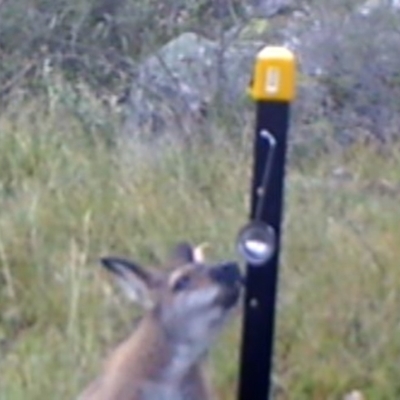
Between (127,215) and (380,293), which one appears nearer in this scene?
(380,293)

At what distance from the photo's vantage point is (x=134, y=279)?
6.35 metres

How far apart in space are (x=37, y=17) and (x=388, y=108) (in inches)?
100

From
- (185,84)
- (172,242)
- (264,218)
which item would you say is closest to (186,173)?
(172,242)

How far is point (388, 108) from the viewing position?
10.5 meters

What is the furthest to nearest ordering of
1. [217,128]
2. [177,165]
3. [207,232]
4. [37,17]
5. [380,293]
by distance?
[37,17]
[217,128]
[177,165]
[207,232]
[380,293]

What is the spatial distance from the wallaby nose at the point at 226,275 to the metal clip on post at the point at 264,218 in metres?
0.04

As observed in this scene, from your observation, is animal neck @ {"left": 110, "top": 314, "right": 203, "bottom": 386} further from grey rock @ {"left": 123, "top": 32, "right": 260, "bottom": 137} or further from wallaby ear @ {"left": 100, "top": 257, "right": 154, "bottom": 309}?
grey rock @ {"left": 123, "top": 32, "right": 260, "bottom": 137}

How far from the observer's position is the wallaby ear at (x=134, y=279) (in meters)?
6.28

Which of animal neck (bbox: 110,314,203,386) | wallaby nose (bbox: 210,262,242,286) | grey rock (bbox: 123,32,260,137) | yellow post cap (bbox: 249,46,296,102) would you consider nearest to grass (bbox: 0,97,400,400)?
grey rock (bbox: 123,32,260,137)

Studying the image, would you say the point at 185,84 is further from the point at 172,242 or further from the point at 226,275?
the point at 226,275

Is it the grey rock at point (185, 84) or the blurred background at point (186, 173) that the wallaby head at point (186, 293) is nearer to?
the blurred background at point (186, 173)

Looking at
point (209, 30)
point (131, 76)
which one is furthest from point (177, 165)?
point (209, 30)

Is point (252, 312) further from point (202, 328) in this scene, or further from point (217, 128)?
point (217, 128)

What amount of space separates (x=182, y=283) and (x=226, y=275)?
16 centimetres
